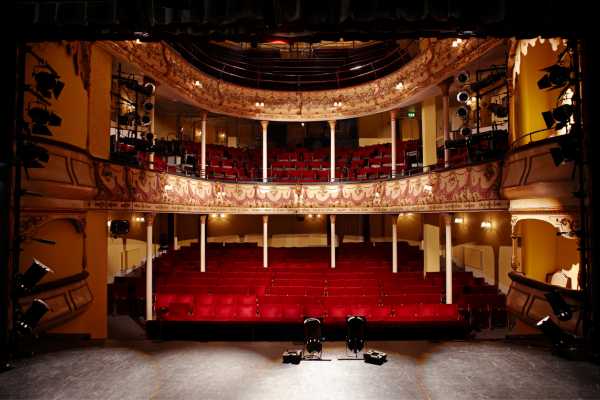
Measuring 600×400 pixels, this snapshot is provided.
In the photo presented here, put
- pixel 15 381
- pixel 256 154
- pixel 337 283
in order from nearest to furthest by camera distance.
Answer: pixel 15 381, pixel 337 283, pixel 256 154

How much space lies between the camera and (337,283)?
36.2ft

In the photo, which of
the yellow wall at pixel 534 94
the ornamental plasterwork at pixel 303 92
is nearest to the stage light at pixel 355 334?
the yellow wall at pixel 534 94

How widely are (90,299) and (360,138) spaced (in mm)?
15345

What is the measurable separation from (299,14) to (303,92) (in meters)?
10.5

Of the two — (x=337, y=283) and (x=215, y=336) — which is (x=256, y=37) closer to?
(x=215, y=336)

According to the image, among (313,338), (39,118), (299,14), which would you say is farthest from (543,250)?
(39,118)

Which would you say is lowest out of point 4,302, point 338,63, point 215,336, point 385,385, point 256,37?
point 215,336

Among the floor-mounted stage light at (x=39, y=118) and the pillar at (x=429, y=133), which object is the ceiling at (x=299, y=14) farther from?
the pillar at (x=429, y=133)

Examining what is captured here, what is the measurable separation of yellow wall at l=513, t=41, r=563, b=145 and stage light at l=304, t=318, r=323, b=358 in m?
4.88

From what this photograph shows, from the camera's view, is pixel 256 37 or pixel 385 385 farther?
pixel 256 37

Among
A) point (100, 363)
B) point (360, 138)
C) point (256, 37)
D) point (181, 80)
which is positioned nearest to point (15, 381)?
point (100, 363)

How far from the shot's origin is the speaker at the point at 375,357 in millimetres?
4367

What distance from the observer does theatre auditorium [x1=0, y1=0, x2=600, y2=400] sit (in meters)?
3.75

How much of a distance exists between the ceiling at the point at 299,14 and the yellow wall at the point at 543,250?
3839 millimetres
